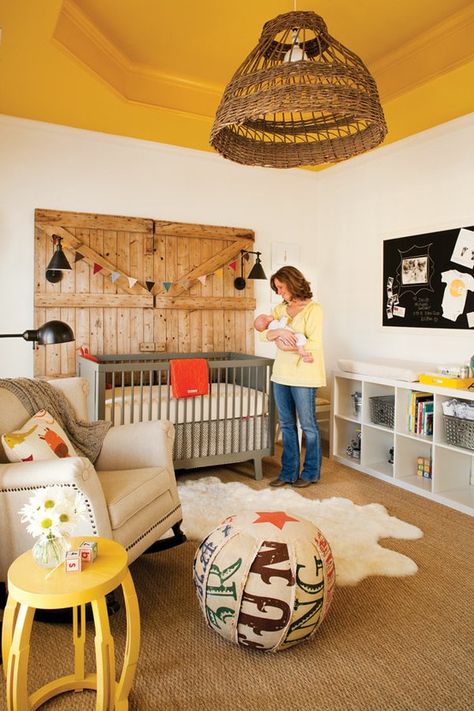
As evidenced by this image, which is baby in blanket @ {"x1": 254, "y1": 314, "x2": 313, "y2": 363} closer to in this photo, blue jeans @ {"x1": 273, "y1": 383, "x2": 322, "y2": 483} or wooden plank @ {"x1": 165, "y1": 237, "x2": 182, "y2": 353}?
blue jeans @ {"x1": 273, "y1": 383, "x2": 322, "y2": 483}

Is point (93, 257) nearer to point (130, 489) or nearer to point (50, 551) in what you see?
point (130, 489)

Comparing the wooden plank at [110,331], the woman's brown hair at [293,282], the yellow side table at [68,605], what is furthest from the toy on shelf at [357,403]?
the yellow side table at [68,605]

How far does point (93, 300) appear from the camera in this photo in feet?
13.9

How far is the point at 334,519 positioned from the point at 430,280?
1974 millimetres

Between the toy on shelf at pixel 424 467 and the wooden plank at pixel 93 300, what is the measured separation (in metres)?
2.42

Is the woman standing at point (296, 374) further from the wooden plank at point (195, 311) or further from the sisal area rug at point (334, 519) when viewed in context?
the wooden plank at point (195, 311)

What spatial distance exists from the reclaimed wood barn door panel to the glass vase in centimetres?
271

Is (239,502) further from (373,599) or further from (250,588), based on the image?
(250,588)

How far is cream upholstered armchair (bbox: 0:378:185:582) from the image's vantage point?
2.06m

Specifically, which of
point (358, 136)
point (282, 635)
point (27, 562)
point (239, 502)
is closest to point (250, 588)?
point (282, 635)

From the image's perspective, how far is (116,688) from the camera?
163 cm

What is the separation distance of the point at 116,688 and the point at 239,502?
1819mm

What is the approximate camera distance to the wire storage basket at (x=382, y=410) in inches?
157

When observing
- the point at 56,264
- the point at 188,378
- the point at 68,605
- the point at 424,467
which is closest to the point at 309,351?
the point at 188,378
